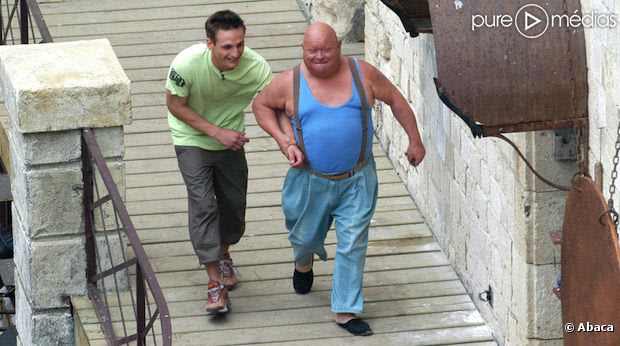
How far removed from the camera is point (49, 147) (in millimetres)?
7246

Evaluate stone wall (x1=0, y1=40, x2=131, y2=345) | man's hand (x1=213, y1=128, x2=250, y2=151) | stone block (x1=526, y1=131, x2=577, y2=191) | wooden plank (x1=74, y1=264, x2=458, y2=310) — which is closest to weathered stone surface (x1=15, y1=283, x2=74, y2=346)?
stone wall (x1=0, y1=40, x2=131, y2=345)

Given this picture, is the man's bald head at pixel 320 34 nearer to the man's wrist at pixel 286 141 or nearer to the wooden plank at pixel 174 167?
the man's wrist at pixel 286 141

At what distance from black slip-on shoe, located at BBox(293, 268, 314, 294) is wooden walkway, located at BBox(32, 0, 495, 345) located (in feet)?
0.12

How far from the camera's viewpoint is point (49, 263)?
7465 mm

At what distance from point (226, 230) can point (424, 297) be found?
1.08 meters

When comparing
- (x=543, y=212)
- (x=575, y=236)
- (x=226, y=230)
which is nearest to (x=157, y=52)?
(x=226, y=230)

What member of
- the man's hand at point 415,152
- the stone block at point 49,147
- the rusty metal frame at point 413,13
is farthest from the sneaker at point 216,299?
the rusty metal frame at point 413,13

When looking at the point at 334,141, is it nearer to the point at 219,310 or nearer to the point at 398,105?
the point at 398,105

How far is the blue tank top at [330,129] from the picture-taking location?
729cm

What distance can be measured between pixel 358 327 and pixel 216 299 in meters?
0.72

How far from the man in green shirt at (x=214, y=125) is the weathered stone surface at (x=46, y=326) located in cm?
71

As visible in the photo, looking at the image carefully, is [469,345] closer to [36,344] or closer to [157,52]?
[36,344]

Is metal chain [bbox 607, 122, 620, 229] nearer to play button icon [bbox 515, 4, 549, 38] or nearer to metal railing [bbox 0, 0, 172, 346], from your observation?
play button icon [bbox 515, 4, 549, 38]

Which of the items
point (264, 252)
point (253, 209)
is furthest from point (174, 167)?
point (264, 252)
